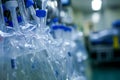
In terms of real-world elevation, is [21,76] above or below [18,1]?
below

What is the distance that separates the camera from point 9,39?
95 cm

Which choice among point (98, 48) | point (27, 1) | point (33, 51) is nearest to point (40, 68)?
point (33, 51)

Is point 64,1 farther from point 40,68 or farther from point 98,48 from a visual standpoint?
point 98,48

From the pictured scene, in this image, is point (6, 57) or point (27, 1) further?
point (27, 1)

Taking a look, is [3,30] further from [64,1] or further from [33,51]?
[64,1]

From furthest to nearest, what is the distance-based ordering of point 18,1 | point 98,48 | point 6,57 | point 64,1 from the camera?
1. point 98,48
2. point 64,1
3. point 18,1
4. point 6,57

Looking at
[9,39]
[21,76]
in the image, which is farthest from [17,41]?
[21,76]

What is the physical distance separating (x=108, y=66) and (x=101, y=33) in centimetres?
122

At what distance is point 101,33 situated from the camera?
7.45m

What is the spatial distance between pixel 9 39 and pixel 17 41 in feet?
0.13

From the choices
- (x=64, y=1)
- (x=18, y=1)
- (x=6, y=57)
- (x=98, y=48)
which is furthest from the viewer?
(x=98, y=48)

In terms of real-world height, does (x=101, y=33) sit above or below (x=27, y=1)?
below

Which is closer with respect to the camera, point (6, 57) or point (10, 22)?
point (6, 57)

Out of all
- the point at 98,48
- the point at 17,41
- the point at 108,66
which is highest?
the point at 17,41
